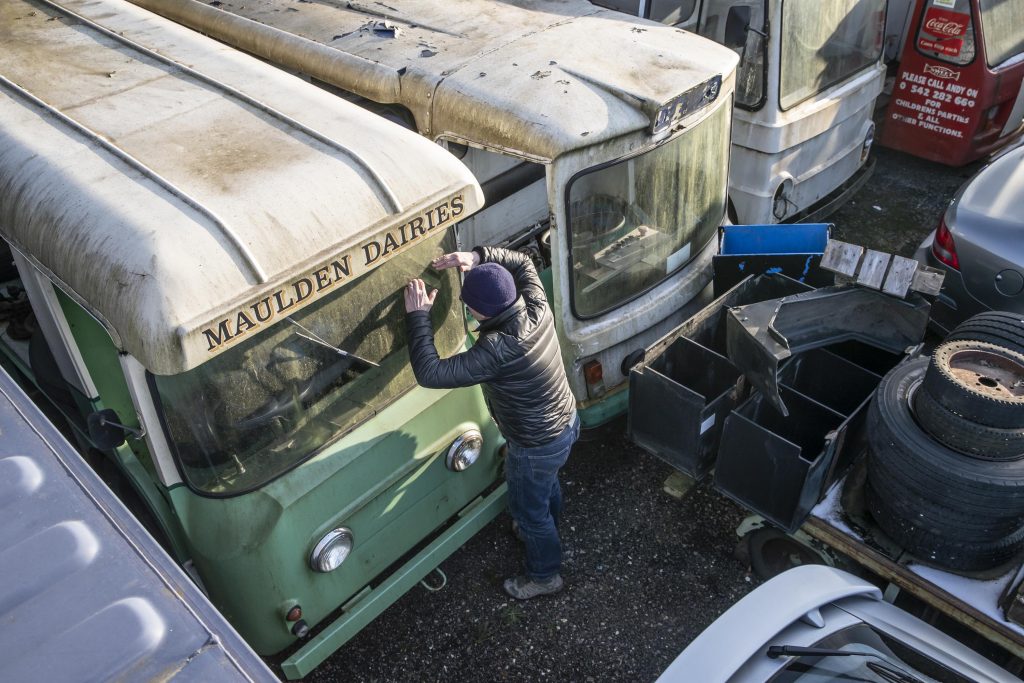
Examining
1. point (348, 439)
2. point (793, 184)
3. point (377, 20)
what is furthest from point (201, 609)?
point (793, 184)

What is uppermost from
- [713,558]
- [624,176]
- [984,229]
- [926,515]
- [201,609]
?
[624,176]

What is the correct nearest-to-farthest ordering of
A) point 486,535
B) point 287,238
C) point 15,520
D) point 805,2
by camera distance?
point 15,520
point 287,238
point 486,535
point 805,2

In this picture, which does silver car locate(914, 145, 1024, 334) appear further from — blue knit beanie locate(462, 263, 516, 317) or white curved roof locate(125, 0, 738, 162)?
blue knit beanie locate(462, 263, 516, 317)

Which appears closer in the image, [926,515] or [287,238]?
[287,238]

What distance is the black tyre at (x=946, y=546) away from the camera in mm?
3527

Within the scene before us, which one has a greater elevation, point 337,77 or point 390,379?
point 337,77

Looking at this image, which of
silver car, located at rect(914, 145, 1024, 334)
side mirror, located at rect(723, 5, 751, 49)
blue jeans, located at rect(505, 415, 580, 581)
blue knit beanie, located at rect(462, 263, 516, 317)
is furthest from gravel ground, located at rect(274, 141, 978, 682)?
side mirror, located at rect(723, 5, 751, 49)

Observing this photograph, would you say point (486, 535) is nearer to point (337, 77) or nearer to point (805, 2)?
point (337, 77)

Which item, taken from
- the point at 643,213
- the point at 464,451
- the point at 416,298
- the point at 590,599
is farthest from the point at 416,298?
the point at 590,599

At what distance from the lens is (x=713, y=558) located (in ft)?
14.4

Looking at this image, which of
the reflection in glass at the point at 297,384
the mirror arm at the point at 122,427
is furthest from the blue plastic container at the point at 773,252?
the mirror arm at the point at 122,427

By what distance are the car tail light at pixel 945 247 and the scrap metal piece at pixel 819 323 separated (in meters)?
0.93

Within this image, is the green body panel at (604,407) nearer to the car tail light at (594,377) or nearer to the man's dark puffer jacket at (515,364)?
the car tail light at (594,377)

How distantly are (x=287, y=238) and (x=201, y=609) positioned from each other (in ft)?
4.09
